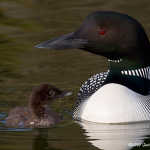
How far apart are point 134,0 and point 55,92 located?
4.99 m

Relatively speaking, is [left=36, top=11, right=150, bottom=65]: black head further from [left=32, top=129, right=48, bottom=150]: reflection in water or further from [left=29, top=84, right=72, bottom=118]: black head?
[left=32, top=129, right=48, bottom=150]: reflection in water

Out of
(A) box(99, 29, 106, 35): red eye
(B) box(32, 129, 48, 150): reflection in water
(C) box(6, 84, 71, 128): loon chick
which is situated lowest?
(B) box(32, 129, 48, 150): reflection in water

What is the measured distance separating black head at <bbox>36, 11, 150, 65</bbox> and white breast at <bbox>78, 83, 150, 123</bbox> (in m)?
0.36

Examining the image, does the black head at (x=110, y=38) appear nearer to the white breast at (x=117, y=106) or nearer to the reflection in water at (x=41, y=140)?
the white breast at (x=117, y=106)

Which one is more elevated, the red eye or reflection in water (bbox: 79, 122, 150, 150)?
the red eye

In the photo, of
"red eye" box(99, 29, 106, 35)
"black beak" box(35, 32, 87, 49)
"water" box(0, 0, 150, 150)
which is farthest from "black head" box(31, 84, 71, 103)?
"red eye" box(99, 29, 106, 35)

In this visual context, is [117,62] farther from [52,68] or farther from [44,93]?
[52,68]

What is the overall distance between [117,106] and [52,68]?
2.05m

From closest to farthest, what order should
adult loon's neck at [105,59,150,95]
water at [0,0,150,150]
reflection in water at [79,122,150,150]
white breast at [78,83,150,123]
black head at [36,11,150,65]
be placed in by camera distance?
reflection in water at [79,122,150,150]
water at [0,0,150,150]
black head at [36,11,150,65]
white breast at [78,83,150,123]
adult loon's neck at [105,59,150,95]

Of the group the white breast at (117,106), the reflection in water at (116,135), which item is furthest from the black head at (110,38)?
the reflection in water at (116,135)

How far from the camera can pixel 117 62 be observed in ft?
27.0

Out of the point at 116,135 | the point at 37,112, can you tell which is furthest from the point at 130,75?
the point at 37,112

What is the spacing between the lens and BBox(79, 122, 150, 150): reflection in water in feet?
24.8

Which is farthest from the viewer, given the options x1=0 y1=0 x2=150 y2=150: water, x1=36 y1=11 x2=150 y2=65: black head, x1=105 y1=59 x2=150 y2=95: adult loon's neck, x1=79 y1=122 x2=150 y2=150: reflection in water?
x1=105 y1=59 x2=150 y2=95: adult loon's neck
